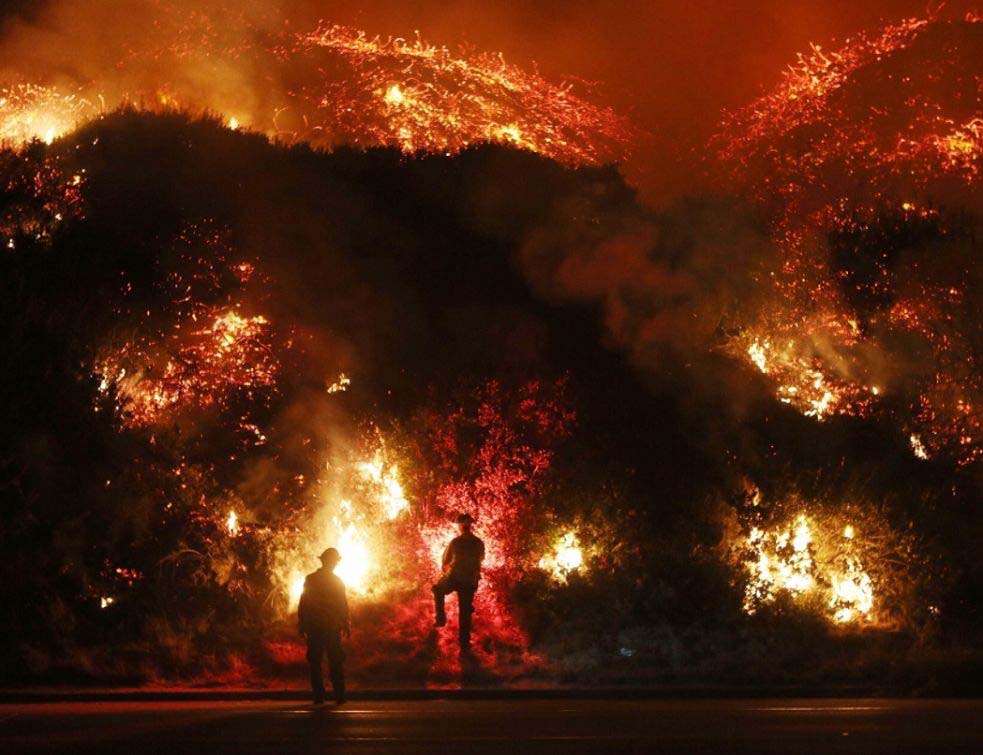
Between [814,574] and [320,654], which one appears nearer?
[320,654]

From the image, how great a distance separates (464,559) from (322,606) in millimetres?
3476

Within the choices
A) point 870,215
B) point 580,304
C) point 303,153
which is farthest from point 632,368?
point 303,153

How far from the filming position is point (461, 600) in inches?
780

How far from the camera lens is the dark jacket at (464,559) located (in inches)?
772

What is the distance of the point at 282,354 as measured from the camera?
23547mm

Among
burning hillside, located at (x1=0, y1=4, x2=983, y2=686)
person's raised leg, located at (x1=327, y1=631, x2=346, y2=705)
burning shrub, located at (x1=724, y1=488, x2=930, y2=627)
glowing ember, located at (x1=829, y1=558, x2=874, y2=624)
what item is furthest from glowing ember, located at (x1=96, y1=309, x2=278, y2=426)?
glowing ember, located at (x1=829, y1=558, x2=874, y2=624)

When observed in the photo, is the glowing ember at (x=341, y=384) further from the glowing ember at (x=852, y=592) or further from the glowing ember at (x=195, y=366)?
the glowing ember at (x=852, y=592)

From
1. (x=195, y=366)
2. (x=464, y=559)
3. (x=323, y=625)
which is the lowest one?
(x=323, y=625)

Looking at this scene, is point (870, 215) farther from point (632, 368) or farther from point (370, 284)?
point (370, 284)

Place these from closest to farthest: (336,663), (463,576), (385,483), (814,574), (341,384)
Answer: (336,663), (463,576), (814,574), (385,483), (341,384)

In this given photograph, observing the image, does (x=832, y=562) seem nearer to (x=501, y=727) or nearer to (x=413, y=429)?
(x=413, y=429)

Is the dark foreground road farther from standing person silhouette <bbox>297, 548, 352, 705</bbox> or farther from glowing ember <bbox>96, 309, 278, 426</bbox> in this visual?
glowing ember <bbox>96, 309, 278, 426</bbox>

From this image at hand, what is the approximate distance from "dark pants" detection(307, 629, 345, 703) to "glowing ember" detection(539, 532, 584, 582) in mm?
5771

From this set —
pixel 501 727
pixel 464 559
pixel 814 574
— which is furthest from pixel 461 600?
pixel 501 727
